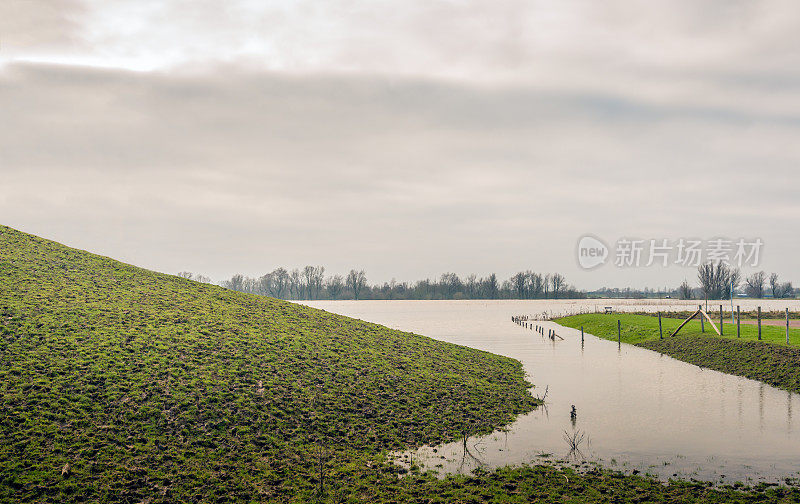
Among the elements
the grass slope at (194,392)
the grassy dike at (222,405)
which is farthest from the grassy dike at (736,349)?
the grassy dike at (222,405)

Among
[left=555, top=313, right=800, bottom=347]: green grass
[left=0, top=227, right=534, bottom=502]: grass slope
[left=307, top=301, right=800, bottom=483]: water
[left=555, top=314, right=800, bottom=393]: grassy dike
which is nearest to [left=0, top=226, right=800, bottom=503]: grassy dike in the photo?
[left=0, top=227, right=534, bottom=502]: grass slope

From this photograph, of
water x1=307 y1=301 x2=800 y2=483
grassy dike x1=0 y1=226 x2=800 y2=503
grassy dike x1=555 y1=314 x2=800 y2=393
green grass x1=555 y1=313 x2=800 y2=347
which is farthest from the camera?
green grass x1=555 y1=313 x2=800 y2=347

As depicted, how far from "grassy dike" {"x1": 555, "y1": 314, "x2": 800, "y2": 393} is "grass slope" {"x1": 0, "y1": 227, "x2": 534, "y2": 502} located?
1738 cm

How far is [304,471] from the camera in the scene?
1825 centimetres

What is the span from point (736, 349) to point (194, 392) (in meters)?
44.8

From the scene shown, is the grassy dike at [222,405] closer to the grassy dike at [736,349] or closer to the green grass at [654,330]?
the grassy dike at [736,349]

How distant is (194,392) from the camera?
78.8ft

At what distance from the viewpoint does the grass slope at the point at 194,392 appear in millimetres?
17359

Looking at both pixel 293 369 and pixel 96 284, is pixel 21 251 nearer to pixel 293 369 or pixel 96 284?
pixel 96 284

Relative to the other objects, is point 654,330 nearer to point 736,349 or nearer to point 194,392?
point 736,349

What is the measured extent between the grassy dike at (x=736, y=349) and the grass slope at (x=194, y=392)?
17.4 m

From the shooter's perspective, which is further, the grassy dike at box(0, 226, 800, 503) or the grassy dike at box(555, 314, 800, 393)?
the grassy dike at box(555, 314, 800, 393)

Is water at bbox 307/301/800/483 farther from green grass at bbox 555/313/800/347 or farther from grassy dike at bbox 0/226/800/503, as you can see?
green grass at bbox 555/313/800/347

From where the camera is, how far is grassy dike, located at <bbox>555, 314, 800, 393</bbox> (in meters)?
38.5
